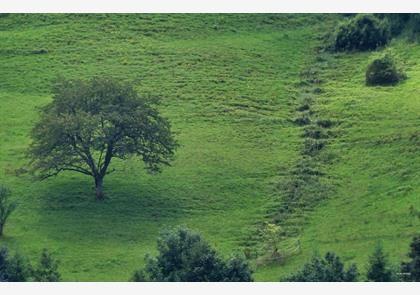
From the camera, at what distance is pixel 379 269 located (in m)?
87.1

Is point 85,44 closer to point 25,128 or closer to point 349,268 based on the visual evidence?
point 25,128

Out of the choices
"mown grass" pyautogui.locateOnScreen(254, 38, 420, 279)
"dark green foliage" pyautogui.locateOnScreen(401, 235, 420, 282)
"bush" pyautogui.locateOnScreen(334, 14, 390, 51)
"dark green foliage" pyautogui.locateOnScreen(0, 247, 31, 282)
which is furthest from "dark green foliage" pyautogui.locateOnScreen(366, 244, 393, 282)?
"bush" pyautogui.locateOnScreen(334, 14, 390, 51)

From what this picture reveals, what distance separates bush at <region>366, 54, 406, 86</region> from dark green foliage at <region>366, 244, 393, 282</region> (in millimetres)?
32600

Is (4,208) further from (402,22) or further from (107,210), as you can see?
(402,22)

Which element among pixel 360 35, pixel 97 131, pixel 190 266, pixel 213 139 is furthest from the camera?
pixel 360 35

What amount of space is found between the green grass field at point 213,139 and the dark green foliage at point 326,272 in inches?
104

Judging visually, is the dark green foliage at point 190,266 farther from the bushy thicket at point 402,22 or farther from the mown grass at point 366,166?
the bushy thicket at point 402,22

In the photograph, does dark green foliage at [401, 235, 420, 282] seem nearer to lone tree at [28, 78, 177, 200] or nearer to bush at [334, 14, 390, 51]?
lone tree at [28, 78, 177, 200]

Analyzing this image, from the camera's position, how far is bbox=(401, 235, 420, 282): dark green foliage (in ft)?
286

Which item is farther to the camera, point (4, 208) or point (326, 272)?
point (4, 208)

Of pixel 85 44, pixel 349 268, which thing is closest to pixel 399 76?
pixel 85 44

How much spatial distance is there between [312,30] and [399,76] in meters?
14.6

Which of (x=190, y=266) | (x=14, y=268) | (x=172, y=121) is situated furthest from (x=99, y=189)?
(x=190, y=266)

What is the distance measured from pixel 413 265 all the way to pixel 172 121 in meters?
30.3
